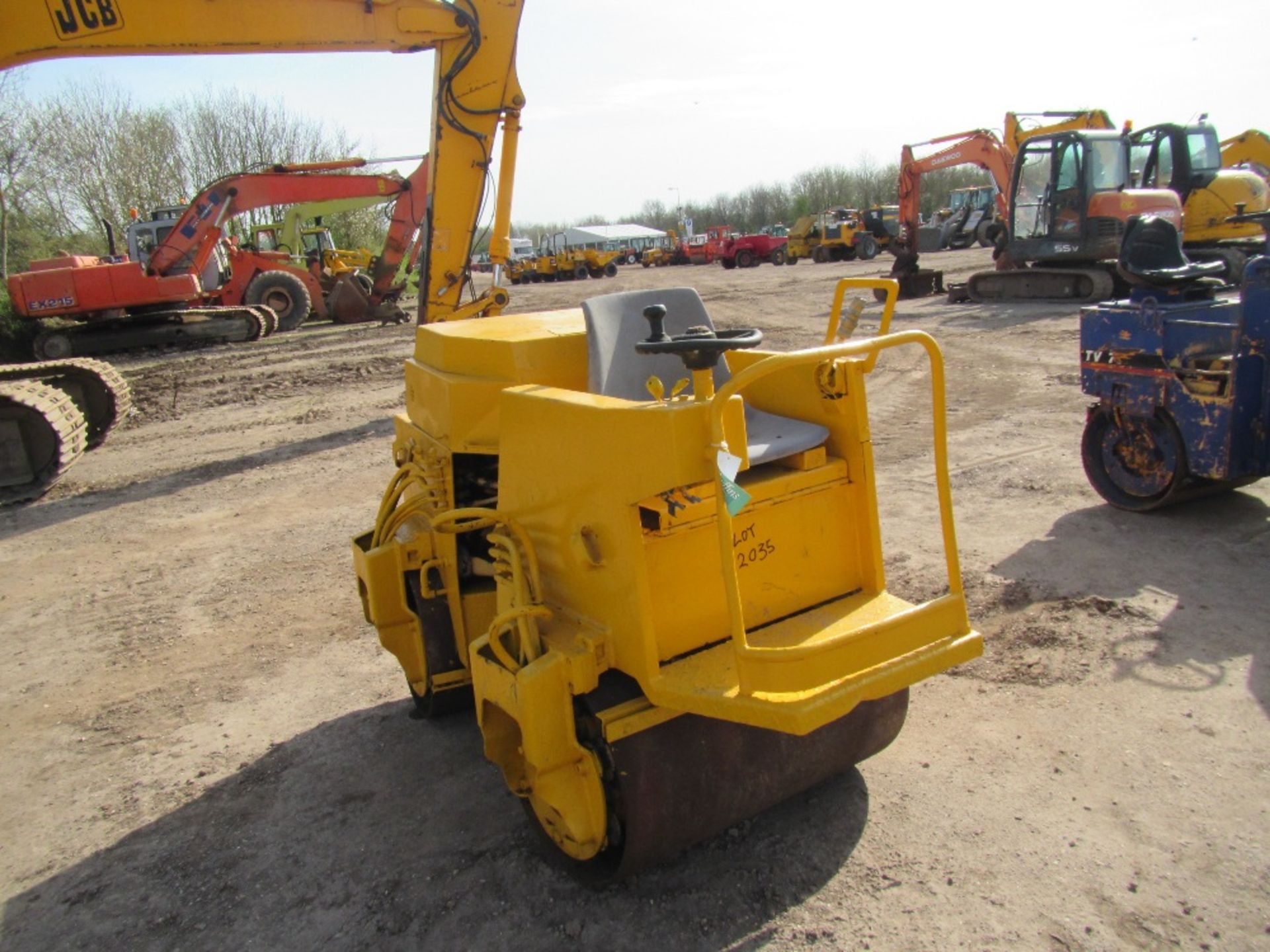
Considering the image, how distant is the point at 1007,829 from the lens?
2.94 meters

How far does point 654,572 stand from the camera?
2.59 m

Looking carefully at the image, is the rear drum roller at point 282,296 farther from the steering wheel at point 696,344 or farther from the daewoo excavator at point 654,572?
the steering wheel at point 696,344

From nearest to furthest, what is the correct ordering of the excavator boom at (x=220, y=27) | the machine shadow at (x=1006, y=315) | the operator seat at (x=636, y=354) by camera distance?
the operator seat at (x=636, y=354), the excavator boom at (x=220, y=27), the machine shadow at (x=1006, y=315)

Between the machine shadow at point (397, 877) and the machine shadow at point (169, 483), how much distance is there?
525 cm

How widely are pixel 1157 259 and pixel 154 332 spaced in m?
17.1

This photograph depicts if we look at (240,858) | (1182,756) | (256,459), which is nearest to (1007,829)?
(1182,756)

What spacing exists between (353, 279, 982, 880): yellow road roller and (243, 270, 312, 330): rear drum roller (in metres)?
18.6

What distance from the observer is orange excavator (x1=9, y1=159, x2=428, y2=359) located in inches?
649

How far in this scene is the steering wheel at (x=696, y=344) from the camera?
2.32 meters

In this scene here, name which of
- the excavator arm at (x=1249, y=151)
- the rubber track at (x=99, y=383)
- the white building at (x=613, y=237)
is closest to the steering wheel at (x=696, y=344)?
the rubber track at (x=99, y=383)

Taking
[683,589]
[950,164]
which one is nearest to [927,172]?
[950,164]

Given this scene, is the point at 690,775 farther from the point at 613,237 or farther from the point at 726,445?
the point at 613,237

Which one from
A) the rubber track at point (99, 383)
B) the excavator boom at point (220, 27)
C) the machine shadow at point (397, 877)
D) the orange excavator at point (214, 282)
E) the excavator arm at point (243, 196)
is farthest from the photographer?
the excavator arm at point (243, 196)

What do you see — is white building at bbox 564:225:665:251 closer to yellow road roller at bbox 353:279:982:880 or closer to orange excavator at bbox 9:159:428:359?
orange excavator at bbox 9:159:428:359
